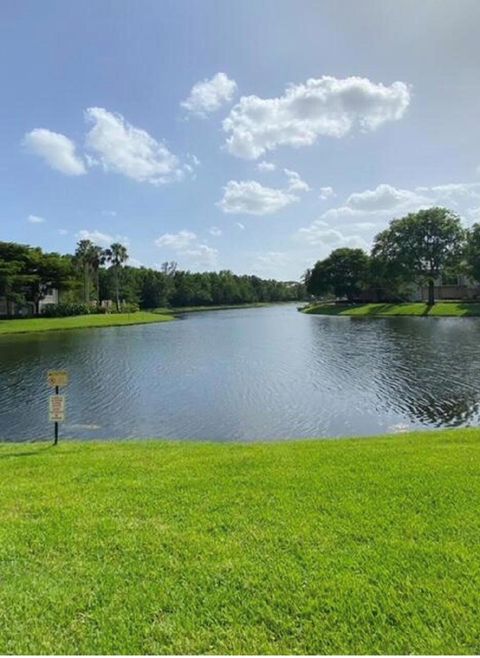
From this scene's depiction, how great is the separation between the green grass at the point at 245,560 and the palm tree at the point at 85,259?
74.5 m

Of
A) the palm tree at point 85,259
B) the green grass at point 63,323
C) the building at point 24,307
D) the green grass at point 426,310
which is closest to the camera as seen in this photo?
the green grass at point 63,323

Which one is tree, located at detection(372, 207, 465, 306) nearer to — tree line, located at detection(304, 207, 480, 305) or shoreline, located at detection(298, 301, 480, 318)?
tree line, located at detection(304, 207, 480, 305)

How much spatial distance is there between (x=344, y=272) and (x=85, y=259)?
1955 inches

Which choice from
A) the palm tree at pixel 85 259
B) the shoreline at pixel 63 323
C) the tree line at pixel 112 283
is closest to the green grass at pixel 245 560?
the shoreline at pixel 63 323

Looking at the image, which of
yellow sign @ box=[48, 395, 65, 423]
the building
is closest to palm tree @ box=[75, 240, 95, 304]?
the building

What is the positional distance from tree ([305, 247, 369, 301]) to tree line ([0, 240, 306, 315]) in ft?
125

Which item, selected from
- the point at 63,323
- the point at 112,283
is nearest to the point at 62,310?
the point at 63,323

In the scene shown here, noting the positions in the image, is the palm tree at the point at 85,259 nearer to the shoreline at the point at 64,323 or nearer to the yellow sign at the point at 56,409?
the shoreline at the point at 64,323

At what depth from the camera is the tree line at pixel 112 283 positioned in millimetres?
57156

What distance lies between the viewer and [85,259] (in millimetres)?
77312

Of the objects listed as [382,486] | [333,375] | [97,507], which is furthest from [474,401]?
[97,507]

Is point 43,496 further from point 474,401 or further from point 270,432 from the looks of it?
point 474,401

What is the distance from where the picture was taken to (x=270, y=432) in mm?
Answer: 11836

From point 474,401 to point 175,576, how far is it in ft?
46.2
